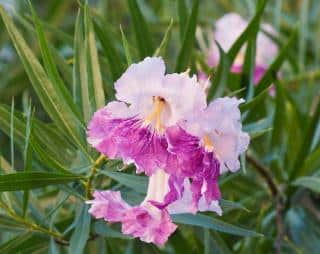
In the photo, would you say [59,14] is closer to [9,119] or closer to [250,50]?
[250,50]

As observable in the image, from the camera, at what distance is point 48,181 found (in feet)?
1.98

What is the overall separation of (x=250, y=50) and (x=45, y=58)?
0.29m

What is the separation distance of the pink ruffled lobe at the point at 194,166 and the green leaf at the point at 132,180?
68mm

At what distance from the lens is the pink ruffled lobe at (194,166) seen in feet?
1.78

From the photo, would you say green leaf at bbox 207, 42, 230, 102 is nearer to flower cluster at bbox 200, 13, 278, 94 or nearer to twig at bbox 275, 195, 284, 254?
twig at bbox 275, 195, 284, 254

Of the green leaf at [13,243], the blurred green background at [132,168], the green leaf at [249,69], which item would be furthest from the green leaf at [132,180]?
the green leaf at [249,69]

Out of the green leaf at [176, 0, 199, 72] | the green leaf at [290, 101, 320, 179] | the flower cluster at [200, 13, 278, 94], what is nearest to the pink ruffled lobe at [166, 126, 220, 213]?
the green leaf at [176, 0, 199, 72]

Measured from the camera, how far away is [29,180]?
1.96 ft

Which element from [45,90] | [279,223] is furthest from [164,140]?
[279,223]

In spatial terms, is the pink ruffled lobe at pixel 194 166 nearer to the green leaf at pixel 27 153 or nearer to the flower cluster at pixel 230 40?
the green leaf at pixel 27 153

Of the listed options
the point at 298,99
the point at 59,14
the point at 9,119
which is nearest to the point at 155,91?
the point at 9,119

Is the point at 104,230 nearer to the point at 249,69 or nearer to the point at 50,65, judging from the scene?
the point at 50,65

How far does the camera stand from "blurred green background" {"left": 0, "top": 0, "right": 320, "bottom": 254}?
640 mm

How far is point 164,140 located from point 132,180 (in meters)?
0.07
